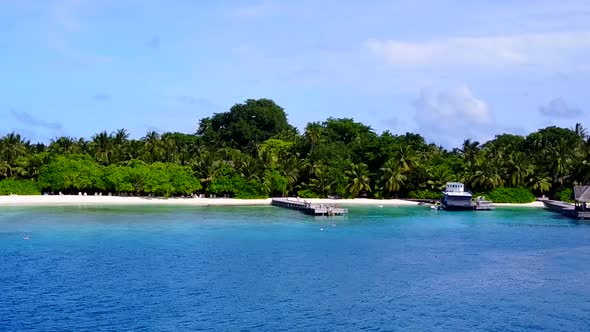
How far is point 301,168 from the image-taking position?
91.1m

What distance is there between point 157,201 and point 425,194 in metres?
36.2

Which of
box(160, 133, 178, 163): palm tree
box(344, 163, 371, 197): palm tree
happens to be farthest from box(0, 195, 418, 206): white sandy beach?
box(160, 133, 178, 163): palm tree

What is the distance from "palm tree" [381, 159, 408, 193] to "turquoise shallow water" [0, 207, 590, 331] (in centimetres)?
2654

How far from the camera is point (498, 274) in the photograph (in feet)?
123

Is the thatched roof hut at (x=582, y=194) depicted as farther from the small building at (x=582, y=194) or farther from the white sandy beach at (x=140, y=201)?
the white sandy beach at (x=140, y=201)

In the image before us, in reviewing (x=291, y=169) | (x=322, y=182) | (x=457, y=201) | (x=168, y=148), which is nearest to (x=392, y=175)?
(x=322, y=182)

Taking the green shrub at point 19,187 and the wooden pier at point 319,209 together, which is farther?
the green shrub at point 19,187

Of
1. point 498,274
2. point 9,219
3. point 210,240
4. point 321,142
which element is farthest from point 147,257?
point 321,142

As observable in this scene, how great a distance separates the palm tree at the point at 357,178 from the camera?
89.2m

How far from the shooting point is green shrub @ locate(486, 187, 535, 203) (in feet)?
289

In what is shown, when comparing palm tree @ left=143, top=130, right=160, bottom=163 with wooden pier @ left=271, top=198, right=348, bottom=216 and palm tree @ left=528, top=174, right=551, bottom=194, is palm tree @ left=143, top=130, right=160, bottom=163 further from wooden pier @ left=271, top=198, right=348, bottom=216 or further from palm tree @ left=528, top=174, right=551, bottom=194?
palm tree @ left=528, top=174, right=551, bottom=194

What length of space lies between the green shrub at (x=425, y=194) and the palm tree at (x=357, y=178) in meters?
7.32

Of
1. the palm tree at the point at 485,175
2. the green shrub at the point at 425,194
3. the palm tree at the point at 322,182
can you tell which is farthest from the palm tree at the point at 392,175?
the palm tree at the point at 485,175

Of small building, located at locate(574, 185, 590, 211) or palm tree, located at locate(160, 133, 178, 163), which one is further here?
palm tree, located at locate(160, 133, 178, 163)
